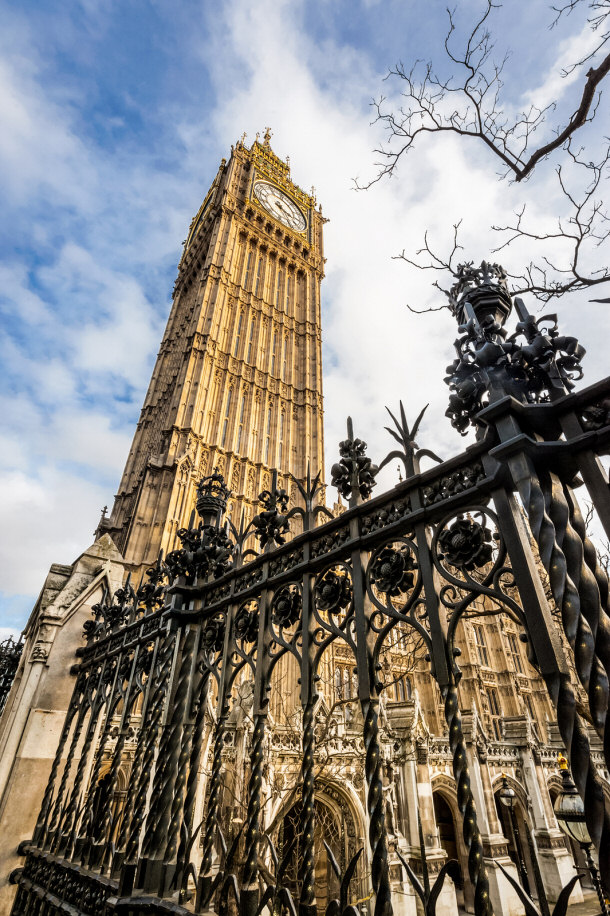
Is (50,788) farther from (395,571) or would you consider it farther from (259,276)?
(259,276)

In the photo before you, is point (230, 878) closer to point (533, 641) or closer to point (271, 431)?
point (533, 641)

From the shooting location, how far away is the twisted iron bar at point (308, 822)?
191 centimetres

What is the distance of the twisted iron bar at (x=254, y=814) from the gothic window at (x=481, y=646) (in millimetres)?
26216

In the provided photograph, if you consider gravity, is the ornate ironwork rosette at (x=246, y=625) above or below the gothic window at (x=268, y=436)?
below

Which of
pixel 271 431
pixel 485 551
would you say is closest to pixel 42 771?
pixel 485 551

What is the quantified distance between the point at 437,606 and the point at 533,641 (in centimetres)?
40

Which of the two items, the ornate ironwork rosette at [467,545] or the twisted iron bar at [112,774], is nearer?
the ornate ironwork rosette at [467,545]

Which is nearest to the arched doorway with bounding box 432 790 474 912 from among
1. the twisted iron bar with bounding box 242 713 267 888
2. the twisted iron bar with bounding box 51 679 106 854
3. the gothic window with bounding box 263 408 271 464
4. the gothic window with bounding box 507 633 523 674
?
the gothic window with bounding box 507 633 523 674

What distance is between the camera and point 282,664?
17.5 meters

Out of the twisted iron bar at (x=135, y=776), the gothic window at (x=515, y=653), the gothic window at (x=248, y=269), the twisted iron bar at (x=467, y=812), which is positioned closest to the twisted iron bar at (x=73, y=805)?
the twisted iron bar at (x=135, y=776)

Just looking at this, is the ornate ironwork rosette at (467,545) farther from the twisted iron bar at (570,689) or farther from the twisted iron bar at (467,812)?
the twisted iron bar at (467,812)

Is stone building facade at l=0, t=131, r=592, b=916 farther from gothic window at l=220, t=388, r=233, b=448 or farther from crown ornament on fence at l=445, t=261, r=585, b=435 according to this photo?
crown ornament on fence at l=445, t=261, r=585, b=435

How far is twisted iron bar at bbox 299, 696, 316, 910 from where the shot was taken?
6.26 ft

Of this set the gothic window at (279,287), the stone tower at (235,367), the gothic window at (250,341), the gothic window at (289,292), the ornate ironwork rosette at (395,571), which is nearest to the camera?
the ornate ironwork rosette at (395,571)
